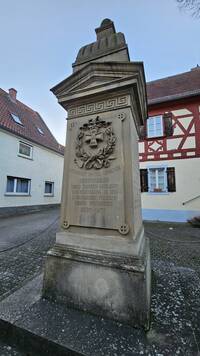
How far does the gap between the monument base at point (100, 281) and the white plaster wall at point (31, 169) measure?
849 centimetres

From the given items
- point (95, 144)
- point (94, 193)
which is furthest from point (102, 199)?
point (95, 144)

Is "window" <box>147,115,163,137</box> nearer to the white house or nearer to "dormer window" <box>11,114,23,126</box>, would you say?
the white house

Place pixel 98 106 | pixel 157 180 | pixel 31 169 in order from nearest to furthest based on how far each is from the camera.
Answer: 1. pixel 98 106
2. pixel 157 180
3. pixel 31 169

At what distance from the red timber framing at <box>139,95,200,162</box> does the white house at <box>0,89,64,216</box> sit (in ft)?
23.8

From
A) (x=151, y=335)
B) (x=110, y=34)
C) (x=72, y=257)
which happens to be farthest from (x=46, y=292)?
(x=110, y=34)

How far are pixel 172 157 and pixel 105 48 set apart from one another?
7050mm

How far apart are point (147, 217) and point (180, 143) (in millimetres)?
3984

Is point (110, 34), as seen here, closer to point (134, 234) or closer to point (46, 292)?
point (134, 234)

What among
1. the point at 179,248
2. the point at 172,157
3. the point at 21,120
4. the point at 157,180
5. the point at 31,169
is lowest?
the point at 179,248

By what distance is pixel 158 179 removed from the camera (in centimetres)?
843

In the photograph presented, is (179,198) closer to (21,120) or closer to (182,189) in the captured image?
(182,189)

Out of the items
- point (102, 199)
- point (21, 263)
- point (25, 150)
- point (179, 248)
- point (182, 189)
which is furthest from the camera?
point (25, 150)

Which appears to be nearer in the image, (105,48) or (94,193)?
(94,193)

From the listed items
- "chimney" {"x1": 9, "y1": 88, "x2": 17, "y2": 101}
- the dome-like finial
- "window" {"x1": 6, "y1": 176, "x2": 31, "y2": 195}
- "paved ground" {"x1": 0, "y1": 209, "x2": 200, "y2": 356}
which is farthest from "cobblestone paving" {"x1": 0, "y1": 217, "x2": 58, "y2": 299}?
"chimney" {"x1": 9, "y1": 88, "x2": 17, "y2": 101}
